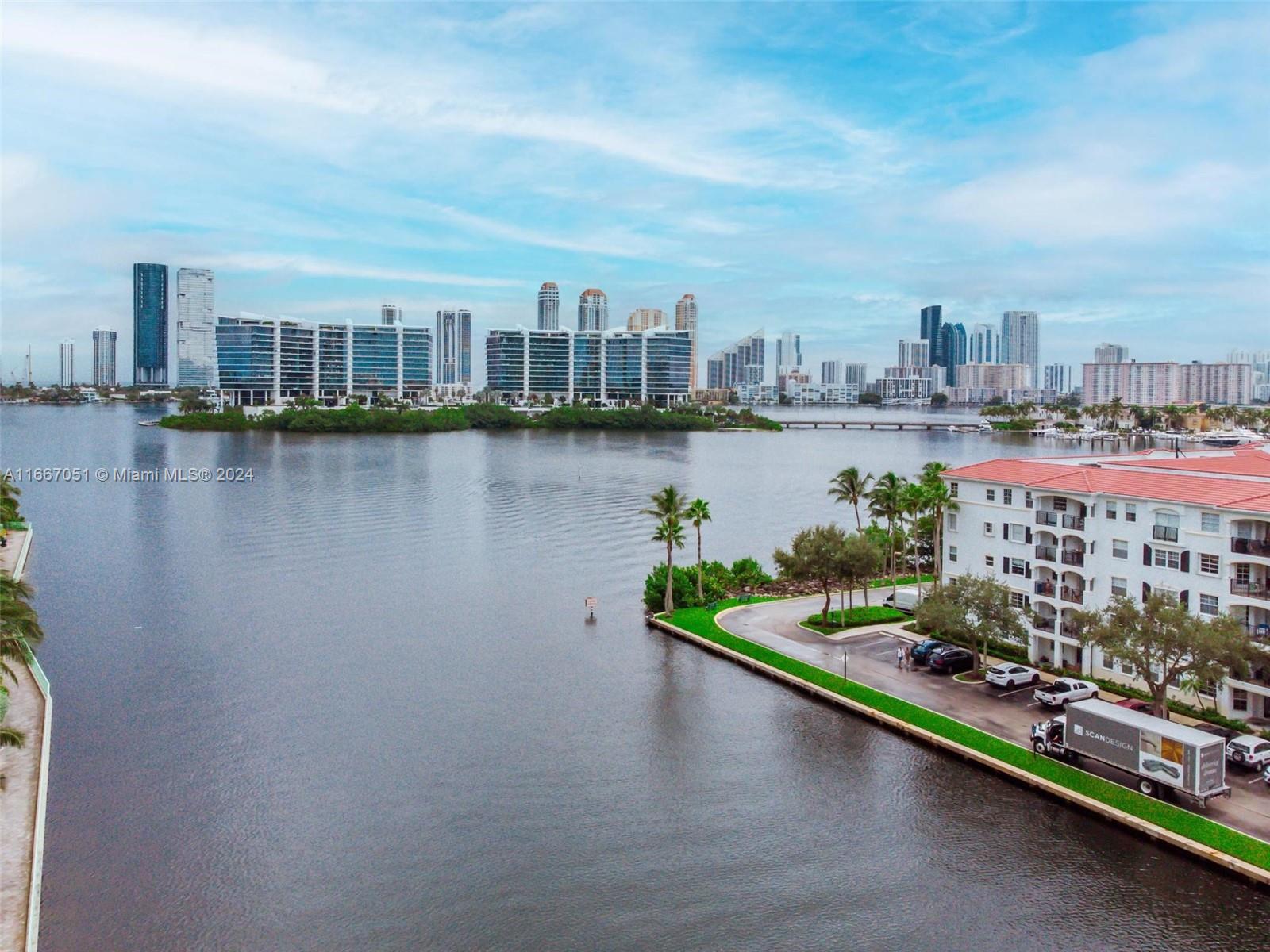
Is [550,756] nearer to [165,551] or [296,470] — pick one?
[165,551]

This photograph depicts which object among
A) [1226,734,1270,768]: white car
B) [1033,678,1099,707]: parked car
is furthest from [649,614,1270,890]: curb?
[1226,734,1270,768]: white car

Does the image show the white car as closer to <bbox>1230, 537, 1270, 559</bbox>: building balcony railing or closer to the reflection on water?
the reflection on water

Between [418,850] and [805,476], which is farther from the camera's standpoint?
[805,476]

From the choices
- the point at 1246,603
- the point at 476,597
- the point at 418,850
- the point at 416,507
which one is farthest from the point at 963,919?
the point at 416,507

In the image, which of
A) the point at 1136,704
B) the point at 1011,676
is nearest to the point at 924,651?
the point at 1011,676

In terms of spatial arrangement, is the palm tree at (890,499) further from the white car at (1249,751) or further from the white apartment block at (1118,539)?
the white car at (1249,751)
